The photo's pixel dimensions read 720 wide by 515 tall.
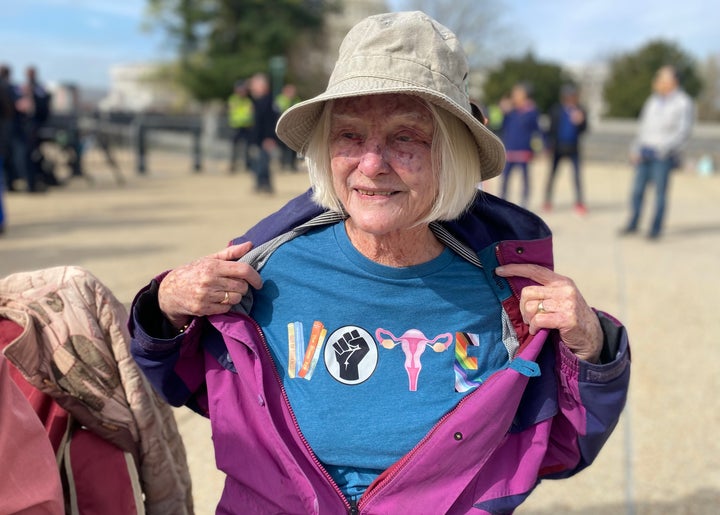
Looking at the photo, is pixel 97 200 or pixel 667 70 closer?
pixel 667 70

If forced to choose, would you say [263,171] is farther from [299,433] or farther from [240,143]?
[299,433]

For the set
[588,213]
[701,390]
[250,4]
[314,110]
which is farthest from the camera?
[250,4]

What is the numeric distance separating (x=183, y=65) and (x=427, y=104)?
36.8m

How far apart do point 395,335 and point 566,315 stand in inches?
16.5

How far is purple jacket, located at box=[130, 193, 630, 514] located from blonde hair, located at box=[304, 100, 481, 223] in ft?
0.41

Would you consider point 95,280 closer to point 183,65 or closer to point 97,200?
point 97,200

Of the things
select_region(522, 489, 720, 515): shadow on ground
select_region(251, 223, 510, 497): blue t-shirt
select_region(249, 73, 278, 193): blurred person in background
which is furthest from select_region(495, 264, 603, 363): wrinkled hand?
select_region(249, 73, 278, 193): blurred person in background

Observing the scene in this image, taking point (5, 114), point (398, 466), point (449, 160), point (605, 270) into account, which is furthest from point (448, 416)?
point (5, 114)

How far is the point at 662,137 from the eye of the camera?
8.09 meters

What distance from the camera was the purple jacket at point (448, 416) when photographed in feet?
5.41

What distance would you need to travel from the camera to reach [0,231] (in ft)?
26.5

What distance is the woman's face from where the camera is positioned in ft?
5.68

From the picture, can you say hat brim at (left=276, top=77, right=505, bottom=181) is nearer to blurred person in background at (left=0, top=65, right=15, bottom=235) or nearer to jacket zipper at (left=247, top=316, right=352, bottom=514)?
jacket zipper at (left=247, top=316, right=352, bottom=514)

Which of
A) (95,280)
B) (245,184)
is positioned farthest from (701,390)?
(245,184)
